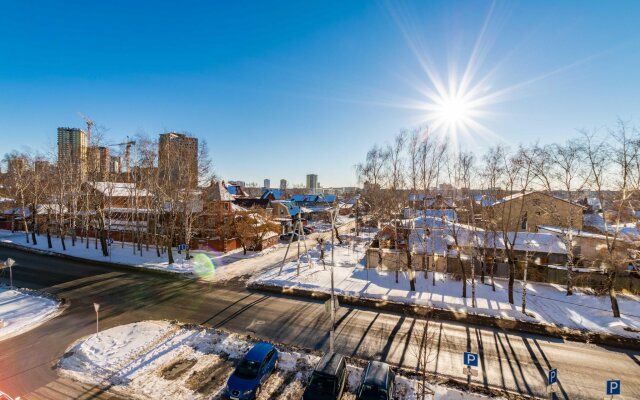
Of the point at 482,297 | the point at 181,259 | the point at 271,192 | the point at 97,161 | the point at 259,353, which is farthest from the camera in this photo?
the point at 271,192

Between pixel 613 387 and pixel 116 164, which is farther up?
pixel 116 164

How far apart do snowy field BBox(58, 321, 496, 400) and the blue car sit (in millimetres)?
560

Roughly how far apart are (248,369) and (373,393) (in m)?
4.83

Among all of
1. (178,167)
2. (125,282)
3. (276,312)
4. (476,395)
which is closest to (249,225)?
(178,167)

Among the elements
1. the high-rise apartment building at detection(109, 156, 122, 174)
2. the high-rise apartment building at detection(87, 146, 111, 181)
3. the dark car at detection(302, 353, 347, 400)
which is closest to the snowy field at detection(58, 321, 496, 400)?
the dark car at detection(302, 353, 347, 400)

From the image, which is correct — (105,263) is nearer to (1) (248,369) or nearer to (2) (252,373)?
(1) (248,369)

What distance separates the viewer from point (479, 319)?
57.2 ft

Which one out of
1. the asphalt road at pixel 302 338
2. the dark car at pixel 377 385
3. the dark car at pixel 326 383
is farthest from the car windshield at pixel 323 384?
the asphalt road at pixel 302 338

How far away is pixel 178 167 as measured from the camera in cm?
2938

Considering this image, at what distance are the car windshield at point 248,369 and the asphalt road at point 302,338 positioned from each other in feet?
12.7

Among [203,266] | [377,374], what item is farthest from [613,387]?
[203,266]

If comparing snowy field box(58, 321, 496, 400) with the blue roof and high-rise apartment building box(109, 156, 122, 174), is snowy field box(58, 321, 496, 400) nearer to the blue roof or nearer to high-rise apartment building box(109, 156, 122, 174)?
high-rise apartment building box(109, 156, 122, 174)

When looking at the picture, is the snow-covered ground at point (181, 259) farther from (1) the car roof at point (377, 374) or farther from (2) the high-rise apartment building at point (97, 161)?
(1) the car roof at point (377, 374)

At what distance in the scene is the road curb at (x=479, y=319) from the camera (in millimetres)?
15266
